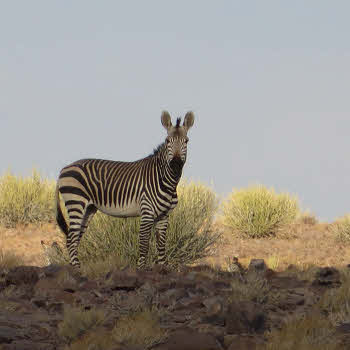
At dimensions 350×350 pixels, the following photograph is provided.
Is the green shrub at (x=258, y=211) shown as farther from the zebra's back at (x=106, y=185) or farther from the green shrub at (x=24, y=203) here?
the zebra's back at (x=106, y=185)

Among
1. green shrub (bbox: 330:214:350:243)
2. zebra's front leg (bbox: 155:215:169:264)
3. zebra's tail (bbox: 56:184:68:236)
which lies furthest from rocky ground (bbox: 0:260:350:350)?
green shrub (bbox: 330:214:350:243)

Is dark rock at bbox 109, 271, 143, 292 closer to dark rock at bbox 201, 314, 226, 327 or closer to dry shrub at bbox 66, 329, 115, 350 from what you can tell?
dark rock at bbox 201, 314, 226, 327

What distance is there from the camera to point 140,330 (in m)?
5.48

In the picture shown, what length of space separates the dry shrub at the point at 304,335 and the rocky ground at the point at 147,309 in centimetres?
12

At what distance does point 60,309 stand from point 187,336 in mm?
2083

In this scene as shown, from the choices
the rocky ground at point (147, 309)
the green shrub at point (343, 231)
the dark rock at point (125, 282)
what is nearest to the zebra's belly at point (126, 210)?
the rocky ground at point (147, 309)

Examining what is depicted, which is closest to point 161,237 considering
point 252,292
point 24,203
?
point 252,292

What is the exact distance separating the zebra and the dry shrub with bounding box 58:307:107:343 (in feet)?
16.7

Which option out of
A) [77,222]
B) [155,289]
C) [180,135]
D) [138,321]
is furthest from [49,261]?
[138,321]

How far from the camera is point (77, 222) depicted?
1174 centimetres

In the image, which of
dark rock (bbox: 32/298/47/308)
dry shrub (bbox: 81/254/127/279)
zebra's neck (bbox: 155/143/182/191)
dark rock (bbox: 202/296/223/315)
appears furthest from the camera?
zebra's neck (bbox: 155/143/182/191)

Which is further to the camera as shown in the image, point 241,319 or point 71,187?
point 71,187

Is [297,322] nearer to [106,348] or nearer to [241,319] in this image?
[241,319]

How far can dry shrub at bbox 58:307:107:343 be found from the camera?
562 cm
